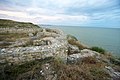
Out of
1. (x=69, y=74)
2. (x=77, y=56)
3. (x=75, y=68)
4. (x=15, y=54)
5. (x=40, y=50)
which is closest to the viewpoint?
(x=69, y=74)

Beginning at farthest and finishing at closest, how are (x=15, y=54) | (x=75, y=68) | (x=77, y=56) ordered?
(x=77, y=56), (x=15, y=54), (x=75, y=68)

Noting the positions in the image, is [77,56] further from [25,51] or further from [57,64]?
[25,51]

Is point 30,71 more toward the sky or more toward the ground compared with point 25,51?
more toward the ground

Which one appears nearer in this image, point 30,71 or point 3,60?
point 30,71

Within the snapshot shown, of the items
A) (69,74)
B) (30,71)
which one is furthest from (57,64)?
(30,71)

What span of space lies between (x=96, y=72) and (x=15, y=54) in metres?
4.11

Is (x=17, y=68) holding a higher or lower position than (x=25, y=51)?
lower

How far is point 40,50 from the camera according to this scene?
726cm

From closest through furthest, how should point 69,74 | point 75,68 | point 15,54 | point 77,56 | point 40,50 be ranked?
point 69,74, point 75,68, point 15,54, point 40,50, point 77,56

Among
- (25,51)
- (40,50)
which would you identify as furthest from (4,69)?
(40,50)

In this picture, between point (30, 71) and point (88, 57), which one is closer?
point (30, 71)

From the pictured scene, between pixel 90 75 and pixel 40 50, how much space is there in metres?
3.00

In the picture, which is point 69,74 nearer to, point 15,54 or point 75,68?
point 75,68

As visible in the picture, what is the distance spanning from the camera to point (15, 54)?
656 cm
